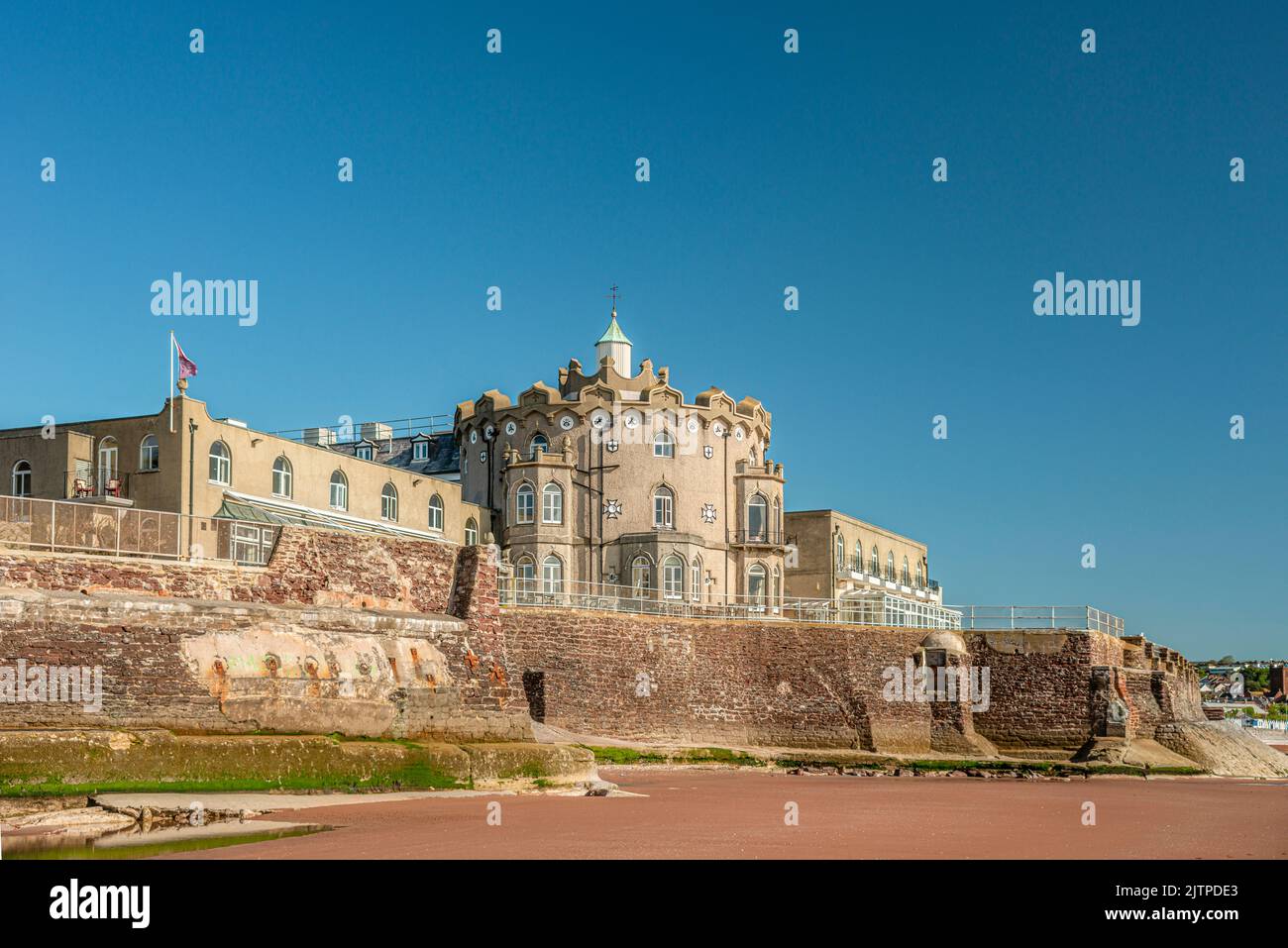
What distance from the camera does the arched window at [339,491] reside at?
156ft

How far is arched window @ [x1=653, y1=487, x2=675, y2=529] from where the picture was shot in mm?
53500

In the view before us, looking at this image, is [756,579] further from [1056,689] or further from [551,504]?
[1056,689]

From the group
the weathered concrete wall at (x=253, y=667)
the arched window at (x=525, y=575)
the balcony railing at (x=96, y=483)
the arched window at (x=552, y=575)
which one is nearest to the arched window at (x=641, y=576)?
the arched window at (x=552, y=575)

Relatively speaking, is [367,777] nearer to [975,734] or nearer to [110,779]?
[110,779]

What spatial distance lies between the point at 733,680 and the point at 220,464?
1703 cm

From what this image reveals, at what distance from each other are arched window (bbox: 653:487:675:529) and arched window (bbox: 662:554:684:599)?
1776mm

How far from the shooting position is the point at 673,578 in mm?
52031

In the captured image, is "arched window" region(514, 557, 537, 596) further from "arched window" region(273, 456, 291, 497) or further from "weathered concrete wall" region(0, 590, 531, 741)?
"weathered concrete wall" region(0, 590, 531, 741)

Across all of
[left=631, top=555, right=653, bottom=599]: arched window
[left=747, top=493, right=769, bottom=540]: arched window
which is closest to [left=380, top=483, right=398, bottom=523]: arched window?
[left=631, top=555, right=653, bottom=599]: arched window

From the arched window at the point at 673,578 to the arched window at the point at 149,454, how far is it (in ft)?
62.2

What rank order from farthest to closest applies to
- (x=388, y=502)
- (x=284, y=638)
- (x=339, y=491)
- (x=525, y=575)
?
(x=525, y=575)
(x=388, y=502)
(x=339, y=491)
(x=284, y=638)

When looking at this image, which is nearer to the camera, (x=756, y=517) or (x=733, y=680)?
(x=733, y=680)

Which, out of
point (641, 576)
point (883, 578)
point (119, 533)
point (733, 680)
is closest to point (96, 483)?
point (119, 533)
